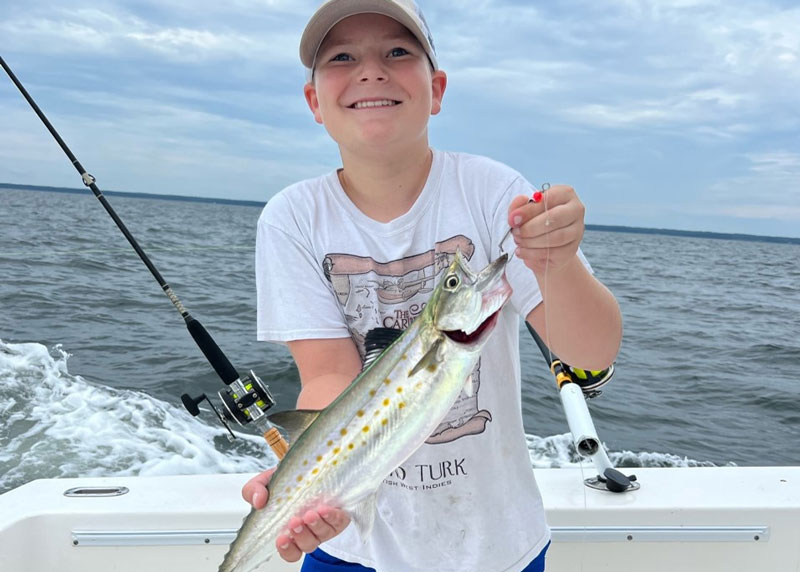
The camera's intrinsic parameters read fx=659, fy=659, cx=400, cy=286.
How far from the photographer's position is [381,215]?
2.22 metres

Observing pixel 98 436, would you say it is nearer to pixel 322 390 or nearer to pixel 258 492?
pixel 322 390

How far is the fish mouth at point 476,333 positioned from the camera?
1.59 m

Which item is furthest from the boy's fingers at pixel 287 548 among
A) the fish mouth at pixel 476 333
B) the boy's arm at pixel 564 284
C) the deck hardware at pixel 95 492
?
the deck hardware at pixel 95 492

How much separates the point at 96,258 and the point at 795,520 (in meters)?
17.8

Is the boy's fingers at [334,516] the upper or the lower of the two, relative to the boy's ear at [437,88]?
lower

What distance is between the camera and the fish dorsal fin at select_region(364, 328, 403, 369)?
1872mm

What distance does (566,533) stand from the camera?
2994 millimetres

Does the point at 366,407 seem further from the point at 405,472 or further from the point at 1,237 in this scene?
the point at 1,237

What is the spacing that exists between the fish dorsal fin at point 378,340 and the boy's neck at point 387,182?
1.56ft

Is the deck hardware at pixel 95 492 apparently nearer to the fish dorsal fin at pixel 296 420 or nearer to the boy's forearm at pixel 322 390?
the boy's forearm at pixel 322 390

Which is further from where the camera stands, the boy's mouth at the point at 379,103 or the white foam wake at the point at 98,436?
the white foam wake at the point at 98,436

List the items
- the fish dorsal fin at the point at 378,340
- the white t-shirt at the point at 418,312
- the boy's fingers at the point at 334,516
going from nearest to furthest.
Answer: the boy's fingers at the point at 334,516
the fish dorsal fin at the point at 378,340
the white t-shirt at the point at 418,312

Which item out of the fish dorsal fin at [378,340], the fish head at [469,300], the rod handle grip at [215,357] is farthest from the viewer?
the rod handle grip at [215,357]

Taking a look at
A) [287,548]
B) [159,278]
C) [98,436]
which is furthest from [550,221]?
[98,436]
